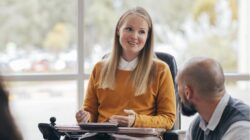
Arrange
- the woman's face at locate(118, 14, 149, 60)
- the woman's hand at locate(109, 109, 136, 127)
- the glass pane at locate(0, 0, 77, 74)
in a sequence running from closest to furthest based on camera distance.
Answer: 1. the woman's hand at locate(109, 109, 136, 127)
2. the woman's face at locate(118, 14, 149, 60)
3. the glass pane at locate(0, 0, 77, 74)

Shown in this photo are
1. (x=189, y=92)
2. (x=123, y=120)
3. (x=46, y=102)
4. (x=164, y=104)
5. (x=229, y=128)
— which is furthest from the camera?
(x=46, y=102)

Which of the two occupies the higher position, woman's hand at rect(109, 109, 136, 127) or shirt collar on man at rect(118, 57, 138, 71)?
shirt collar on man at rect(118, 57, 138, 71)

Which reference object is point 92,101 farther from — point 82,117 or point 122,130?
point 122,130

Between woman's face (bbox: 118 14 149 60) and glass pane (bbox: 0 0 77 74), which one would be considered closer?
woman's face (bbox: 118 14 149 60)

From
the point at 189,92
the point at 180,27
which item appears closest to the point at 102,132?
the point at 189,92

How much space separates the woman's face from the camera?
2414 millimetres

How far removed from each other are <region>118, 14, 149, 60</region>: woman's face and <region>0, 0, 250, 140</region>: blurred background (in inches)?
31.4

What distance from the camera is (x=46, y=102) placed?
3342 mm

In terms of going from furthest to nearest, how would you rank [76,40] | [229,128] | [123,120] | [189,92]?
[76,40]
[123,120]
[189,92]
[229,128]

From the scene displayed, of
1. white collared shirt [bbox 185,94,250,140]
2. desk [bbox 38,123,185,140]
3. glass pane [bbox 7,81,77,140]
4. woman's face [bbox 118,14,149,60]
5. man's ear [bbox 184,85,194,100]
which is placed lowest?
glass pane [bbox 7,81,77,140]

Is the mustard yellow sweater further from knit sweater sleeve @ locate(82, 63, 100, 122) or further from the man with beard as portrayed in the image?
the man with beard

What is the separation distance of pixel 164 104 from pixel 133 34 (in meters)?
0.44

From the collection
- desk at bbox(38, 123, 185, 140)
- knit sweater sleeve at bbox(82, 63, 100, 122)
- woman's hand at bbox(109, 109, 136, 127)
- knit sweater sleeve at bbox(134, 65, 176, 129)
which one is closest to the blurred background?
knit sweater sleeve at bbox(82, 63, 100, 122)

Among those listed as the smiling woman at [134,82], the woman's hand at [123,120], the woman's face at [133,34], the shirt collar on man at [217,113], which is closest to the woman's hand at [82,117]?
the smiling woman at [134,82]
